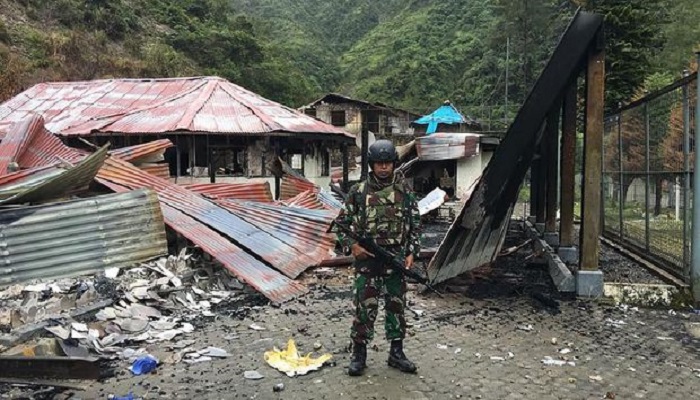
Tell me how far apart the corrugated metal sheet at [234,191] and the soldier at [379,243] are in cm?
649

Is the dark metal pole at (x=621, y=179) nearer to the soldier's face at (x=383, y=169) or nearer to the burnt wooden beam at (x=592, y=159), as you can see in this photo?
the burnt wooden beam at (x=592, y=159)

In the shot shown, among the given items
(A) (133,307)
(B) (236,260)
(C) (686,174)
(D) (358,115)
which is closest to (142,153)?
(B) (236,260)

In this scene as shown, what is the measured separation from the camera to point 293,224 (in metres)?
9.83

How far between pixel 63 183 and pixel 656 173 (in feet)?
25.0

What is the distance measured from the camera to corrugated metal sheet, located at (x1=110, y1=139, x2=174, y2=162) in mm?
10492

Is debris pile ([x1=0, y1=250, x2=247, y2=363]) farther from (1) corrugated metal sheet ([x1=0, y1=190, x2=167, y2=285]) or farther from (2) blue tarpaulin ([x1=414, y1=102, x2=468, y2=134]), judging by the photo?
(2) blue tarpaulin ([x1=414, y1=102, x2=468, y2=134])

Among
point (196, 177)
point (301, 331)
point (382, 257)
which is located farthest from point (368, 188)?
point (196, 177)

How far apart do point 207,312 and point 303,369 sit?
216 centimetres

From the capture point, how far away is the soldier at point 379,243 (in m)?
4.30

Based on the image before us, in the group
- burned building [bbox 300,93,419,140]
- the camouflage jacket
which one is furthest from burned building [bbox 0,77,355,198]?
burned building [bbox 300,93,419,140]

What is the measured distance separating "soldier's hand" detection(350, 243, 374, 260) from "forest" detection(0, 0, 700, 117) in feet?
46.3

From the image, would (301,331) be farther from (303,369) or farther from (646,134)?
(646,134)

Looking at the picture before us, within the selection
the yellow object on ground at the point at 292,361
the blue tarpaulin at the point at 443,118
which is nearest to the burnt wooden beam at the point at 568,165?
the yellow object on ground at the point at 292,361

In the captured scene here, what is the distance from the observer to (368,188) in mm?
4316
